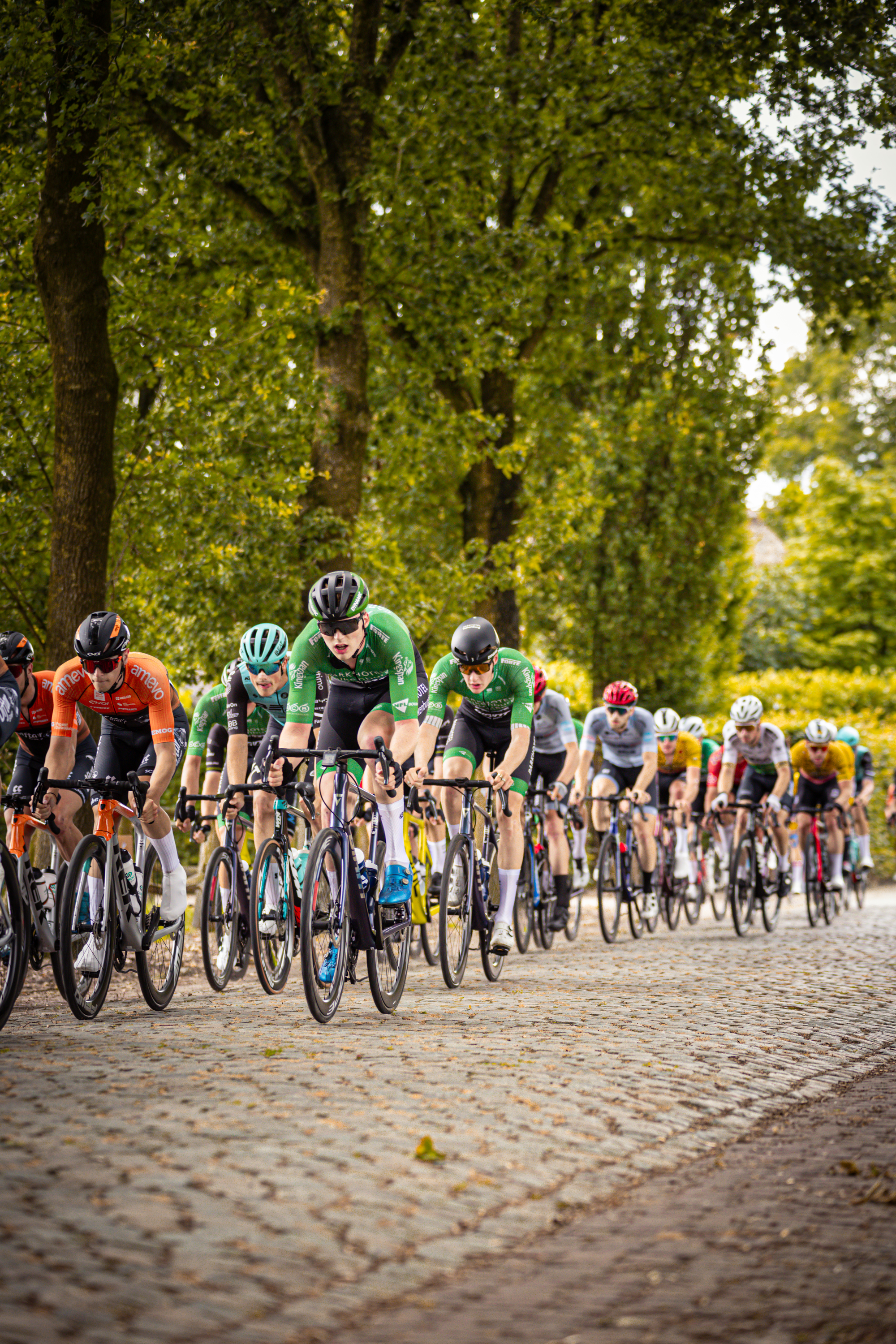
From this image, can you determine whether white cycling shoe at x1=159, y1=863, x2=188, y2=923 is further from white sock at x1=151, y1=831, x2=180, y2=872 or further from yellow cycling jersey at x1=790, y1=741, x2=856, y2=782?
yellow cycling jersey at x1=790, y1=741, x2=856, y2=782

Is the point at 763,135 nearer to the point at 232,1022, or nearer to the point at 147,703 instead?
the point at 147,703

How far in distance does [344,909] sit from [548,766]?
6.18 metres

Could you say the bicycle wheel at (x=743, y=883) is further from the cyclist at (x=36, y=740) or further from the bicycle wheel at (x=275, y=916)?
the cyclist at (x=36, y=740)

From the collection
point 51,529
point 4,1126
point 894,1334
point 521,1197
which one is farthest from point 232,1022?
point 51,529

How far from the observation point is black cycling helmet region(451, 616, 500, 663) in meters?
9.61

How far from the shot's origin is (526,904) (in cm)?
1311

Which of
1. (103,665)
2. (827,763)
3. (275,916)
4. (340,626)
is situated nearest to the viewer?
(340,626)

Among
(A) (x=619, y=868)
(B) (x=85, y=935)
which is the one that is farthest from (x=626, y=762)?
(B) (x=85, y=935)

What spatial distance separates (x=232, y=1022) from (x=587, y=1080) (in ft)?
7.73

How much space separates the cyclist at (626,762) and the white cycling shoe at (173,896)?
19.0ft

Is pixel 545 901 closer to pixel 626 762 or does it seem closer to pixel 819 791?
pixel 626 762

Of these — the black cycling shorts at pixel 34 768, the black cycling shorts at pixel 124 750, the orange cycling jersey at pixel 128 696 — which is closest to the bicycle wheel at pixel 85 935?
the orange cycling jersey at pixel 128 696

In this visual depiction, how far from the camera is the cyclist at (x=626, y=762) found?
1406 cm

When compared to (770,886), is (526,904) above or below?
below
